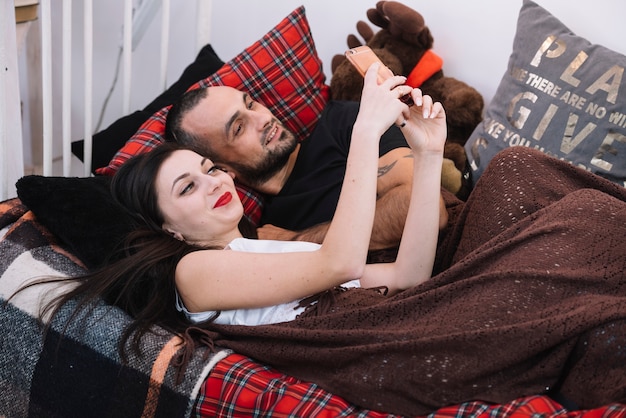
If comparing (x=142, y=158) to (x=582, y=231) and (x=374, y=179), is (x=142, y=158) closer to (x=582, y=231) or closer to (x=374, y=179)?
(x=374, y=179)

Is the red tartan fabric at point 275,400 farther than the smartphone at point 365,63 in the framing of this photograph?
No

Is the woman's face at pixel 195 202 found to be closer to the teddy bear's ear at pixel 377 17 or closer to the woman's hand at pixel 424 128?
the woman's hand at pixel 424 128

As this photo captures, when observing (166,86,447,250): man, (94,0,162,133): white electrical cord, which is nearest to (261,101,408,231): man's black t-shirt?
(166,86,447,250): man

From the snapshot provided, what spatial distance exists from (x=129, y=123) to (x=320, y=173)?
1.60 feet

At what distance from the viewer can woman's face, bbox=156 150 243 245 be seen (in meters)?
1.40

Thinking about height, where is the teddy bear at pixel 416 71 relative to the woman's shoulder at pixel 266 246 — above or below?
above

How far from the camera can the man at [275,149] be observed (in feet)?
5.76

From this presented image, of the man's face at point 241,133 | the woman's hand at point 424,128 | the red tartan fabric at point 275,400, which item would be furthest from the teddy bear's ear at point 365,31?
the red tartan fabric at point 275,400

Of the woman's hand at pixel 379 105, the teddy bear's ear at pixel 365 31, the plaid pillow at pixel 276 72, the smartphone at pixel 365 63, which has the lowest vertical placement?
the plaid pillow at pixel 276 72

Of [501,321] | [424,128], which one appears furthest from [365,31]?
[501,321]

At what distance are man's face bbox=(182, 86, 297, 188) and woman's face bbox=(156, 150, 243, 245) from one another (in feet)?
1.23

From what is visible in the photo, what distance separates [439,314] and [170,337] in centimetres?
45

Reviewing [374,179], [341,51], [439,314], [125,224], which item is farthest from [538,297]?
[341,51]

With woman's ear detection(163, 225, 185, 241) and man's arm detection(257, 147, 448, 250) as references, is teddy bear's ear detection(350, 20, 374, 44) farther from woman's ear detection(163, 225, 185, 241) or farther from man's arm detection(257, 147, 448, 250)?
woman's ear detection(163, 225, 185, 241)
